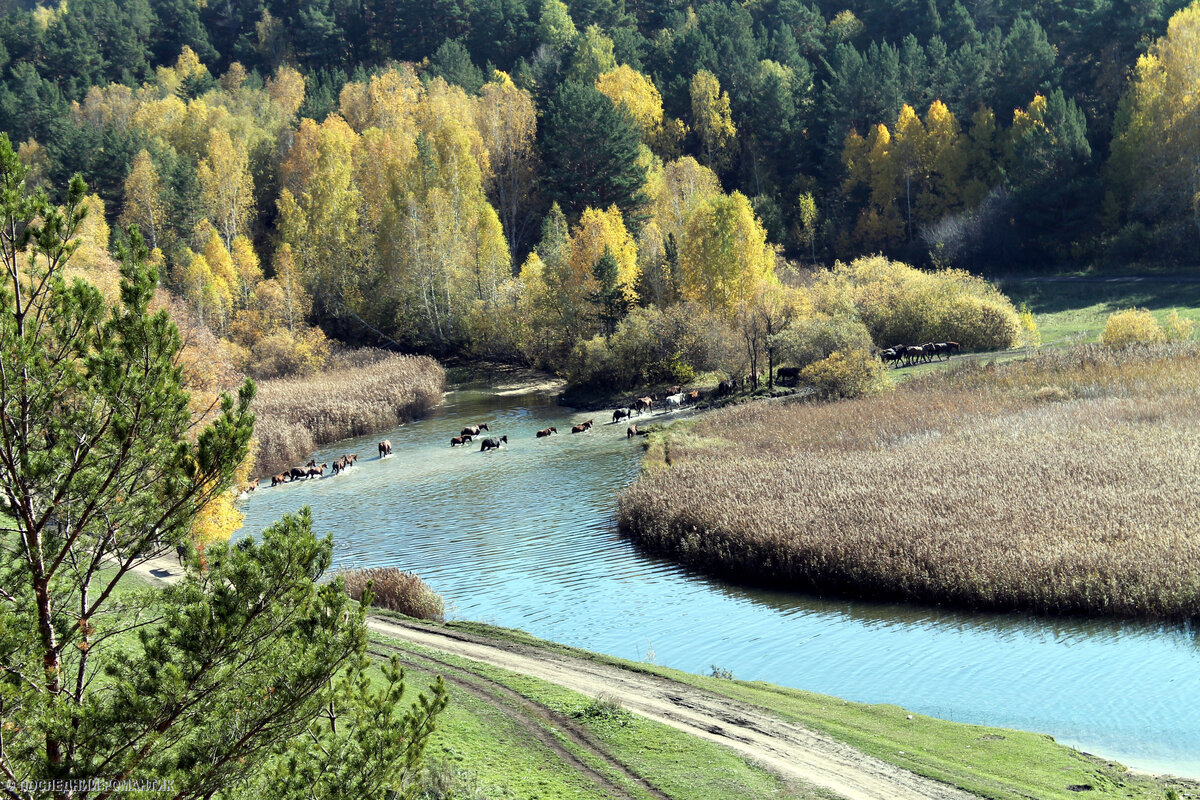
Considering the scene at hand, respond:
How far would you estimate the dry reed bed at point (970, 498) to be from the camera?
64.5 ft

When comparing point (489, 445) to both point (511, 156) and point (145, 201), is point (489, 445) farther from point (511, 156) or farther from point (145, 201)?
point (511, 156)

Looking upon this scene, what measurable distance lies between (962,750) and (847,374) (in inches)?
1228

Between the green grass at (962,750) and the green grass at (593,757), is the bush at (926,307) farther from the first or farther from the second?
the green grass at (593,757)

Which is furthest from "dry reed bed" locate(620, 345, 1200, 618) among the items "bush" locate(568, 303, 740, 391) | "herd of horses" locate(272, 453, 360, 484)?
"bush" locate(568, 303, 740, 391)

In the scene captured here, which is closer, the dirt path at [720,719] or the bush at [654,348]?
the dirt path at [720,719]

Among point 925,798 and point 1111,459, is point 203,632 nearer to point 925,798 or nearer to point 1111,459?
point 925,798

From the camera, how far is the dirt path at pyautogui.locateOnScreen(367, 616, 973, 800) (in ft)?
39.4

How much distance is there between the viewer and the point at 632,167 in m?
81.4

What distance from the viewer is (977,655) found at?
17781 millimetres

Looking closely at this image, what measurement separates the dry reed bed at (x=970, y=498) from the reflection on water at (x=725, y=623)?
0.80 m

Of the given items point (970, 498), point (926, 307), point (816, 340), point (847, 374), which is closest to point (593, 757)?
point (970, 498)

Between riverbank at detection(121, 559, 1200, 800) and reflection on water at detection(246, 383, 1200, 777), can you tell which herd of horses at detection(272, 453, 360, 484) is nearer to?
reflection on water at detection(246, 383, 1200, 777)

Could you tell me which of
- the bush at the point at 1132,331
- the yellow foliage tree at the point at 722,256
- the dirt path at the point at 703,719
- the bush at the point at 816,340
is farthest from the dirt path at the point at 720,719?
the yellow foliage tree at the point at 722,256

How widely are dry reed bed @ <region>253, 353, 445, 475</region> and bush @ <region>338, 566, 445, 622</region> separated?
20758mm
